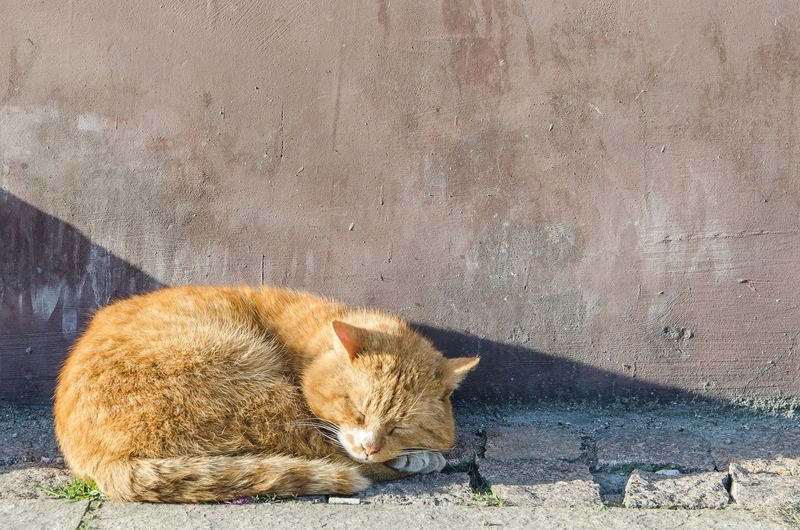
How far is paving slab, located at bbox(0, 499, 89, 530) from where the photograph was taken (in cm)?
321

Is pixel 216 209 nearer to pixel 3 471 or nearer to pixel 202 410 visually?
pixel 202 410

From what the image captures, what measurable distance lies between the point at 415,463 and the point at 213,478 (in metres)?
0.91

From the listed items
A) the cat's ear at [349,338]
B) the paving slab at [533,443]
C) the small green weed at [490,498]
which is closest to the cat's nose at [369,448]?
the cat's ear at [349,338]

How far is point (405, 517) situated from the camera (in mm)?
3299

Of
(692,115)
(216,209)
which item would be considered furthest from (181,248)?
(692,115)

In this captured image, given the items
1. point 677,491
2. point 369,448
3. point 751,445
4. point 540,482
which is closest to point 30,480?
point 369,448

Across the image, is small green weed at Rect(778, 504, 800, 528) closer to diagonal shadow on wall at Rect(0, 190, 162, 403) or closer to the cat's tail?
the cat's tail

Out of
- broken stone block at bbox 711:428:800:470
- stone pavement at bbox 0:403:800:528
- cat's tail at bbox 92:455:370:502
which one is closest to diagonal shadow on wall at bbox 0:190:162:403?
stone pavement at bbox 0:403:800:528

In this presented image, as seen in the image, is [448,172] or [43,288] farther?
[43,288]

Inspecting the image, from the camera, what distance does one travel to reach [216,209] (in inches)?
168

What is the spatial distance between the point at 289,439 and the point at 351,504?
1.32 feet

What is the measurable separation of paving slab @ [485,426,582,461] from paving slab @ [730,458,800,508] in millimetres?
716

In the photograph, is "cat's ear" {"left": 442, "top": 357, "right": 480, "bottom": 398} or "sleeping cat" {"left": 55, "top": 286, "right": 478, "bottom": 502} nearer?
"sleeping cat" {"left": 55, "top": 286, "right": 478, "bottom": 502}

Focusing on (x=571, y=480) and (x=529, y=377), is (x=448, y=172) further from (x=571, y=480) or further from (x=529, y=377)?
(x=571, y=480)
